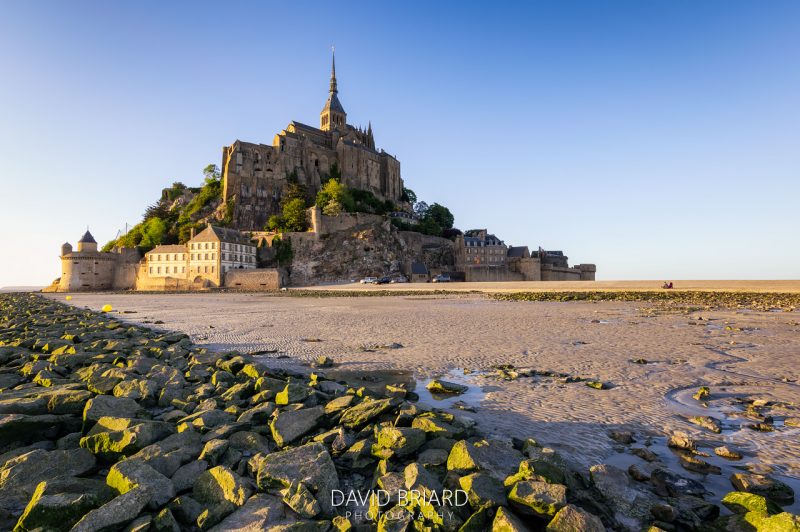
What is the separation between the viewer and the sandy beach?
4699 mm

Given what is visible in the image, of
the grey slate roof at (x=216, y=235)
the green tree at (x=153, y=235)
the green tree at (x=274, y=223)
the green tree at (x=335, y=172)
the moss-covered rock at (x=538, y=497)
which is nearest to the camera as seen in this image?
the moss-covered rock at (x=538, y=497)

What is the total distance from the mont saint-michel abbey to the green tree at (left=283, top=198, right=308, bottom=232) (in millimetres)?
5943

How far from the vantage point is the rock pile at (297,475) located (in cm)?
285

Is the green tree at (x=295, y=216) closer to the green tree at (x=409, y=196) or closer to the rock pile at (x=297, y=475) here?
the green tree at (x=409, y=196)

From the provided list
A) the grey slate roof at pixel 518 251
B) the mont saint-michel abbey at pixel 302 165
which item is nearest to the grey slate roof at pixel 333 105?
the mont saint-michel abbey at pixel 302 165

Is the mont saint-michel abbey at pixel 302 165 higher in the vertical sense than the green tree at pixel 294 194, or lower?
higher

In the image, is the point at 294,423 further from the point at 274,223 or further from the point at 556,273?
the point at 556,273

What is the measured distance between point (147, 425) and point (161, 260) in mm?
64720

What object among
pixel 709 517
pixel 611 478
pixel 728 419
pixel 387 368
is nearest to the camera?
pixel 709 517

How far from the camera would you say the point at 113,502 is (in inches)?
111

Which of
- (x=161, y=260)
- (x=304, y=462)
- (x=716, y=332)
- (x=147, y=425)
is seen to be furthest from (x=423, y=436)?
(x=161, y=260)

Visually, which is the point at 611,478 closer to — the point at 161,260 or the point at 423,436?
the point at 423,436

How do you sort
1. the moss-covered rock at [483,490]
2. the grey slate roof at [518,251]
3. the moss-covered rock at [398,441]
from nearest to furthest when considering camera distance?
the moss-covered rock at [483,490] → the moss-covered rock at [398,441] → the grey slate roof at [518,251]

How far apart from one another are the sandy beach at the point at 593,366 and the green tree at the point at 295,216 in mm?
51374
